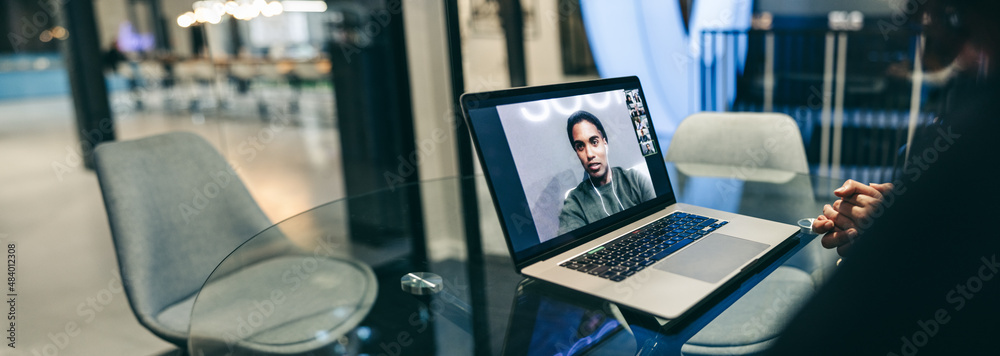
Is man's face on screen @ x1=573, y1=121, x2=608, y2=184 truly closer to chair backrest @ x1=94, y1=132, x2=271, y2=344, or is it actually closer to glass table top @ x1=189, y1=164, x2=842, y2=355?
glass table top @ x1=189, y1=164, x2=842, y2=355

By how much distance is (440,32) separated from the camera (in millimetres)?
3293

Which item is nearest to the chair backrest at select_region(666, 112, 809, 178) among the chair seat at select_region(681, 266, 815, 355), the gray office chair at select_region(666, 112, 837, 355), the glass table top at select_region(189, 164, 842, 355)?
the gray office chair at select_region(666, 112, 837, 355)

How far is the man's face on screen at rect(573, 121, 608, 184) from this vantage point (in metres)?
1.10

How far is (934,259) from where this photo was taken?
398 millimetres

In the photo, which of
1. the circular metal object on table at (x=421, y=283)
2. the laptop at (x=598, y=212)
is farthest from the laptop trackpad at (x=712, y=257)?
the circular metal object on table at (x=421, y=283)

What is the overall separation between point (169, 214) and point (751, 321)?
1.57m

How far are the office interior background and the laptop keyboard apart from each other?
0.53 meters

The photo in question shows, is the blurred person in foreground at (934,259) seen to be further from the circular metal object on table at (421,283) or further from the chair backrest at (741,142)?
the chair backrest at (741,142)

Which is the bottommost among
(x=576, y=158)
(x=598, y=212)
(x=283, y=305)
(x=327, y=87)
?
(x=283, y=305)

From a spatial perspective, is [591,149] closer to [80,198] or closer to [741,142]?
[741,142]

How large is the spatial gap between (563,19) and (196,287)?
305 centimetres

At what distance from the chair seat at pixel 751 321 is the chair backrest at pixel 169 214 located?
4.24ft

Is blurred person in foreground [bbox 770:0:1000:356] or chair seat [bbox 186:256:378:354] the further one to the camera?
chair seat [bbox 186:256:378:354]

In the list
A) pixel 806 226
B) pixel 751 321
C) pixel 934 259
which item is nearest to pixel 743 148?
pixel 806 226
